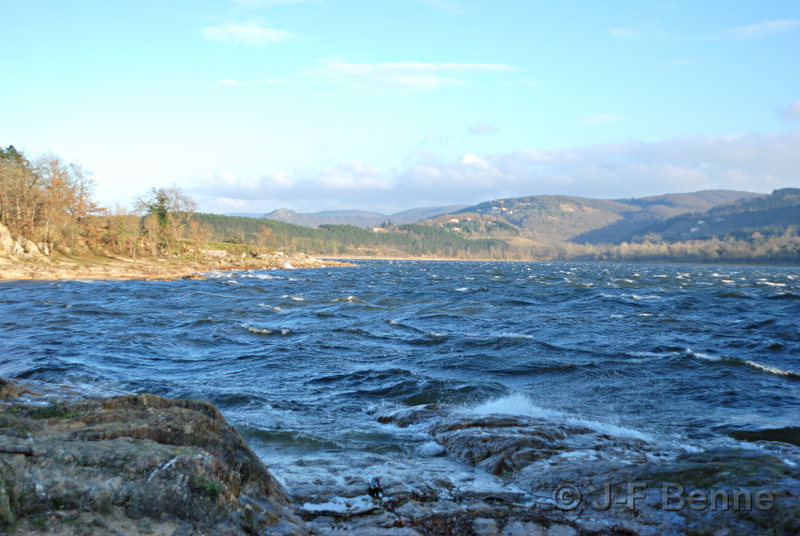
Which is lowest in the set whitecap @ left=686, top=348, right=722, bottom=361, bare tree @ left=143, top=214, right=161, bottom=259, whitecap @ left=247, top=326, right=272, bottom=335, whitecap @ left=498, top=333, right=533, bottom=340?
whitecap @ left=247, top=326, right=272, bottom=335

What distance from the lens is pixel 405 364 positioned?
48.0ft

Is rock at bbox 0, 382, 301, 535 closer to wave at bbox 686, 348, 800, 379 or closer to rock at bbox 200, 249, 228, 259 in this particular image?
wave at bbox 686, 348, 800, 379

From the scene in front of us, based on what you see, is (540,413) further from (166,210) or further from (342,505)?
(166,210)

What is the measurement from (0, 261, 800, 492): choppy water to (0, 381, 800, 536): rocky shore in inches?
45.6

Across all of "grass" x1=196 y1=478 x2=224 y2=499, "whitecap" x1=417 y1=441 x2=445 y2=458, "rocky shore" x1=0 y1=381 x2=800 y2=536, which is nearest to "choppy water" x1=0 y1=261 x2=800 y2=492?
"whitecap" x1=417 y1=441 x2=445 y2=458

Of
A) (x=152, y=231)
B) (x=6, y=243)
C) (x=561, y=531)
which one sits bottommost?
(x=561, y=531)

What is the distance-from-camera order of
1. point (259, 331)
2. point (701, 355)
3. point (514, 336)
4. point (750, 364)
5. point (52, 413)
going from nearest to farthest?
point (52, 413) → point (750, 364) → point (701, 355) → point (514, 336) → point (259, 331)

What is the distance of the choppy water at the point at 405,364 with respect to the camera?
29.7 ft

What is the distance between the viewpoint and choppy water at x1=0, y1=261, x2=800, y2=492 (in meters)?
9.05

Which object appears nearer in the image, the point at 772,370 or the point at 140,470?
the point at 140,470

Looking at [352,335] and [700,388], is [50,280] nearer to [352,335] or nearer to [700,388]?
[352,335]

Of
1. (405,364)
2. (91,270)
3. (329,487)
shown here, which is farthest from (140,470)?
(91,270)

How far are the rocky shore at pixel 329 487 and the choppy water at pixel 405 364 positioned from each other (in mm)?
1158

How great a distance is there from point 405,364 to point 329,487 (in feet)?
28.9
